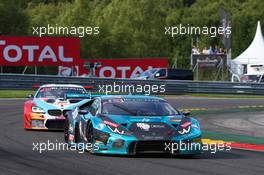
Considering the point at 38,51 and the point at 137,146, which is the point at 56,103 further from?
the point at 38,51

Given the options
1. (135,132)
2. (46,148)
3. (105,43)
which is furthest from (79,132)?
(105,43)

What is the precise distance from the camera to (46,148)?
1330 centimetres

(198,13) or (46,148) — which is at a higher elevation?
(198,13)

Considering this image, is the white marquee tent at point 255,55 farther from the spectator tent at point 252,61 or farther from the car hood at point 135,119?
the car hood at point 135,119

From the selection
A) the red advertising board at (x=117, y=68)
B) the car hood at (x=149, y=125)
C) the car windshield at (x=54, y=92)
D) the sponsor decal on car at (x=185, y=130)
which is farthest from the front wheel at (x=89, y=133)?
the red advertising board at (x=117, y=68)

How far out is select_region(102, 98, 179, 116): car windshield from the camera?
41.1 ft

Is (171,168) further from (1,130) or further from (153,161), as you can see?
(1,130)

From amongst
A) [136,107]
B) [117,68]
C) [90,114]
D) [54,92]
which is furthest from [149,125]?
[117,68]

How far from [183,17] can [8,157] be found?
199 ft

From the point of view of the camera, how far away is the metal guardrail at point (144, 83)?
114 ft

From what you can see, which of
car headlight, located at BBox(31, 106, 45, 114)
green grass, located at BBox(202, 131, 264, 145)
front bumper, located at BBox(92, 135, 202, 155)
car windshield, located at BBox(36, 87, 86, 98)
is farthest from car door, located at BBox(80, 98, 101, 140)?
car windshield, located at BBox(36, 87, 86, 98)

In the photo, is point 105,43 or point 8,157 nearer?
point 8,157

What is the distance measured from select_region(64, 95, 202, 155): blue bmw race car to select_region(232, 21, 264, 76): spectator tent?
35980 millimetres
